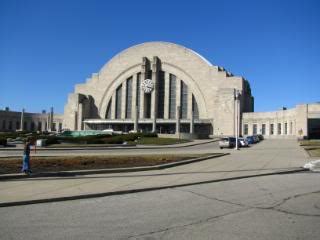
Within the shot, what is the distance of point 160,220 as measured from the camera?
27.1 feet

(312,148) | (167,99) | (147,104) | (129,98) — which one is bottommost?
(312,148)

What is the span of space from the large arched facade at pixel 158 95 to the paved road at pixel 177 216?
245 ft

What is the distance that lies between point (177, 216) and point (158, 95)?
91.0m

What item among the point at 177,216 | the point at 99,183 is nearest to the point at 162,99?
the point at 99,183

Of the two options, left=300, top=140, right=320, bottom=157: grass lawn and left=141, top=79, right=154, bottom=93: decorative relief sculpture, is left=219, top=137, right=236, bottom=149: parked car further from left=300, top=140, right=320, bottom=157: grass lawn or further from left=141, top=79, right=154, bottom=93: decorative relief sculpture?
left=141, top=79, right=154, bottom=93: decorative relief sculpture

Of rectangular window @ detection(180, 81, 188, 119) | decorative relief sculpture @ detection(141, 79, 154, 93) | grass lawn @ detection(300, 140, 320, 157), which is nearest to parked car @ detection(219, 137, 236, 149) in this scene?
grass lawn @ detection(300, 140, 320, 157)

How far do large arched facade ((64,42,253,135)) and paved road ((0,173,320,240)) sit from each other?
74.8 meters

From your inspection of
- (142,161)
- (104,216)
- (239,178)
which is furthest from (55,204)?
(142,161)

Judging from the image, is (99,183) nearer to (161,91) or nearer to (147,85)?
(147,85)

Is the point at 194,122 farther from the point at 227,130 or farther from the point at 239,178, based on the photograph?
the point at 239,178

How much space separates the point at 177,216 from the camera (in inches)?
340

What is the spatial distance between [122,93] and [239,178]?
90186 mm

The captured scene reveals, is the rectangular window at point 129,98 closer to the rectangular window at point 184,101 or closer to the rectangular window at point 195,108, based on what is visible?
the rectangular window at point 184,101

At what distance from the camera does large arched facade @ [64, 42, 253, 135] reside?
301 ft
